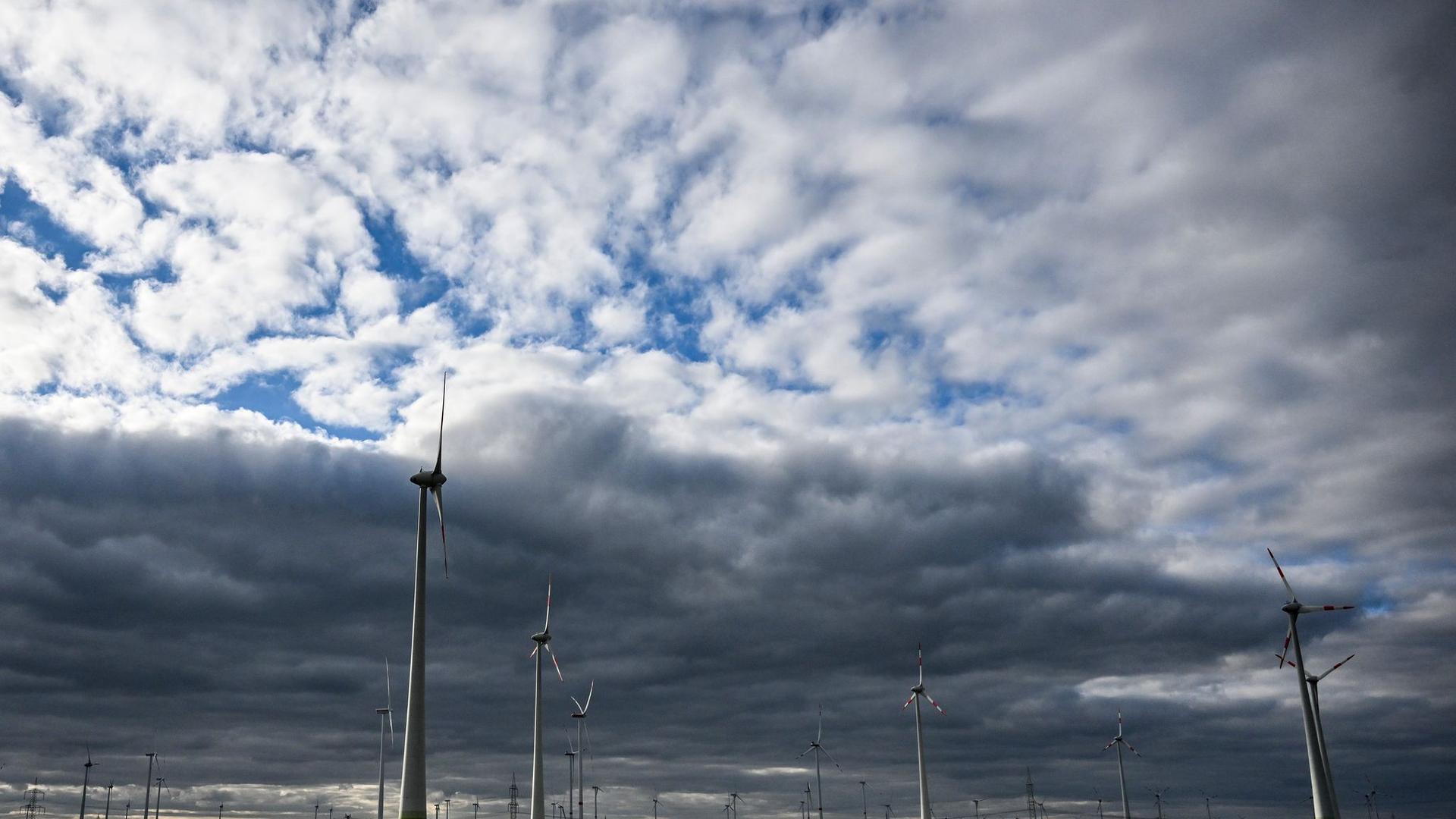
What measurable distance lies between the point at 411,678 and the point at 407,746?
512cm

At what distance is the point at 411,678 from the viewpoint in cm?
8850

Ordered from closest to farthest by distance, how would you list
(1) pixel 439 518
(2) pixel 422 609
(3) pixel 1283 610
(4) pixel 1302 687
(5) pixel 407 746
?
(5) pixel 407 746, (2) pixel 422 609, (1) pixel 439 518, (4) pixel 1302 687, (3) pixel 1283 610

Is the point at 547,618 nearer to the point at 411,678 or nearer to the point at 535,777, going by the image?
the point at 535,777

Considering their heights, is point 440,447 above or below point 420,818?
above

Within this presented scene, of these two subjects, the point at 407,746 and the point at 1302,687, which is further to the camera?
the point at 1302,687

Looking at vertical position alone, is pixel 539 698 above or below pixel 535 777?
above

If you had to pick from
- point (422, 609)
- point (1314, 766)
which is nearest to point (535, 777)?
point (422, 609)

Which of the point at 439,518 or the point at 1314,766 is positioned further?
the point at 1314,766

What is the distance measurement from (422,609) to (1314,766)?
96083 mm

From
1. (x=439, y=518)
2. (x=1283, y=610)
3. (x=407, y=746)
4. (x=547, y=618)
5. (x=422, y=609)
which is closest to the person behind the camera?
(x=407, y=746)

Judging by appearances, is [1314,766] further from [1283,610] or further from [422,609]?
[422,609]

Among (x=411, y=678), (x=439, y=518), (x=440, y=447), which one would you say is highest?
(x=440, y=447)

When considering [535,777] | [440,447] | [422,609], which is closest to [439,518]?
[440,447]

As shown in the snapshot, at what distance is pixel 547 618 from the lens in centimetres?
19900
